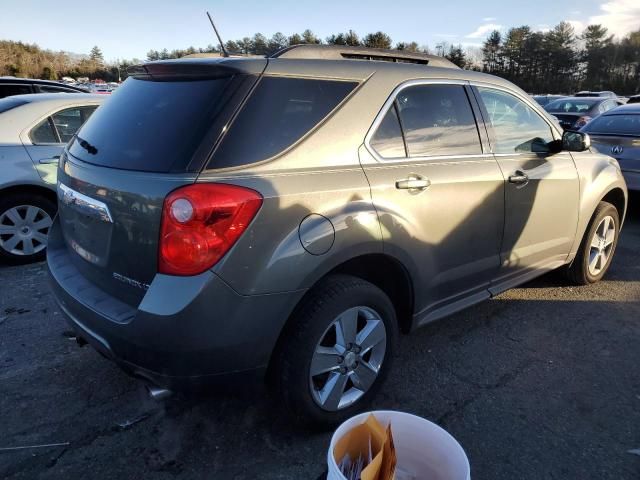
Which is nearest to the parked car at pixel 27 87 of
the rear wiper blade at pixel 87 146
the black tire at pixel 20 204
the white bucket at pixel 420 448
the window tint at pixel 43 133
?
the window tint at pixel 43 133

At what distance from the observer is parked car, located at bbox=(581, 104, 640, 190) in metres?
6.64

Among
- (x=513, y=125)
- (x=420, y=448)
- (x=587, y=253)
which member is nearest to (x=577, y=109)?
(x=587, y=253)

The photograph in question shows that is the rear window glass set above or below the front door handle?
above

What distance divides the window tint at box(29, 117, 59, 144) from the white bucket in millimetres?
4670

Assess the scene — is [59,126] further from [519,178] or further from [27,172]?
[519,178]

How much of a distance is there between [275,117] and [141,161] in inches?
24.5

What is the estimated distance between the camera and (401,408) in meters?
2.74

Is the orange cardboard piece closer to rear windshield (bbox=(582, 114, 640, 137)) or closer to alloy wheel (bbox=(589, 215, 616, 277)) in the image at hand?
alloy wheel (bbox=(589, 215, 616, 277))

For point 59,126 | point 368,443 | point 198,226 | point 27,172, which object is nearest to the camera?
point 368,443

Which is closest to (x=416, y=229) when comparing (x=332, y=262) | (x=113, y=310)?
(x=332, y=262)

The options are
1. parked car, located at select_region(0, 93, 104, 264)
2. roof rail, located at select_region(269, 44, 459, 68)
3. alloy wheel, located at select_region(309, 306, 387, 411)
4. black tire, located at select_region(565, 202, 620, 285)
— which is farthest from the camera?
parked car, located at select_region(0, 93, 104, 264)

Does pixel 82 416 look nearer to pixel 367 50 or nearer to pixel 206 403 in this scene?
pixel 206 403

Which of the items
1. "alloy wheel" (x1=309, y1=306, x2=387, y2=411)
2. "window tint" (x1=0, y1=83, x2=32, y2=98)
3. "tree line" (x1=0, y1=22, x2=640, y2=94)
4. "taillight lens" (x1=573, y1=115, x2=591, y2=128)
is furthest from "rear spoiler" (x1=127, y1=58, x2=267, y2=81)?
"tree line" (x1=0, y1=22, x2=640, y2=94)

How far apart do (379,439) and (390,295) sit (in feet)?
4.52
